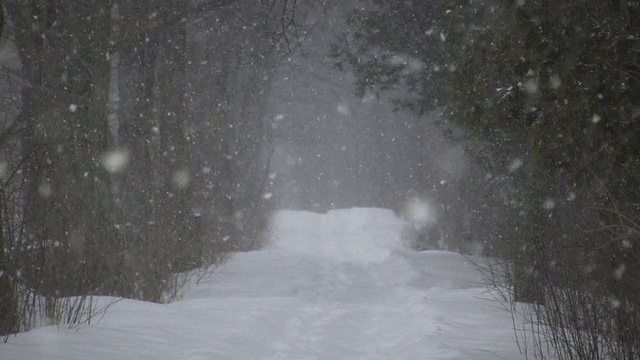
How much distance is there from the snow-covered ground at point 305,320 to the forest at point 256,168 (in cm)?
53

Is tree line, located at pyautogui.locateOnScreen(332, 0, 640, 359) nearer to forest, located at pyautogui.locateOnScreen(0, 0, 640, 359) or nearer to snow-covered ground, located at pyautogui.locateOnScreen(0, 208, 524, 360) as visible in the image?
forest, located at pyautogui.locateOnScreen(0, 0, 640, 359)

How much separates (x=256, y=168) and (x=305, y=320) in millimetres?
14030

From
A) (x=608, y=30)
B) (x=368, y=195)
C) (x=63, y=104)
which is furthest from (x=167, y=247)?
(x=368, y=195)

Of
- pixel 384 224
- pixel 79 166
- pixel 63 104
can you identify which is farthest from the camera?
pixel 384 224

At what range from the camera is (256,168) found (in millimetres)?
22047

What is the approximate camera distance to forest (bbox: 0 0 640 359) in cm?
543

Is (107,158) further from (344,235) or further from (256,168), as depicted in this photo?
(344,235)

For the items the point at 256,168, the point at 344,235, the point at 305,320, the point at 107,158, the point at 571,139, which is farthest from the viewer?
A: the point at 344,235

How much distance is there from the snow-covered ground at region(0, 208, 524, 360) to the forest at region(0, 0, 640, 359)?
20.8 inches

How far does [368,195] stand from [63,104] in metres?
33.7

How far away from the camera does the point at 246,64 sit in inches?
805

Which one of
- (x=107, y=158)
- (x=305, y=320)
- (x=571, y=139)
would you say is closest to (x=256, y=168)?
(x=107, y=158)

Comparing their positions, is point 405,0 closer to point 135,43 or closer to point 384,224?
point 135,43

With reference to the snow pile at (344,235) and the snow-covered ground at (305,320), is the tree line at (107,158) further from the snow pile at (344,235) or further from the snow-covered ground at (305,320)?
the snow pile at (344,235)
